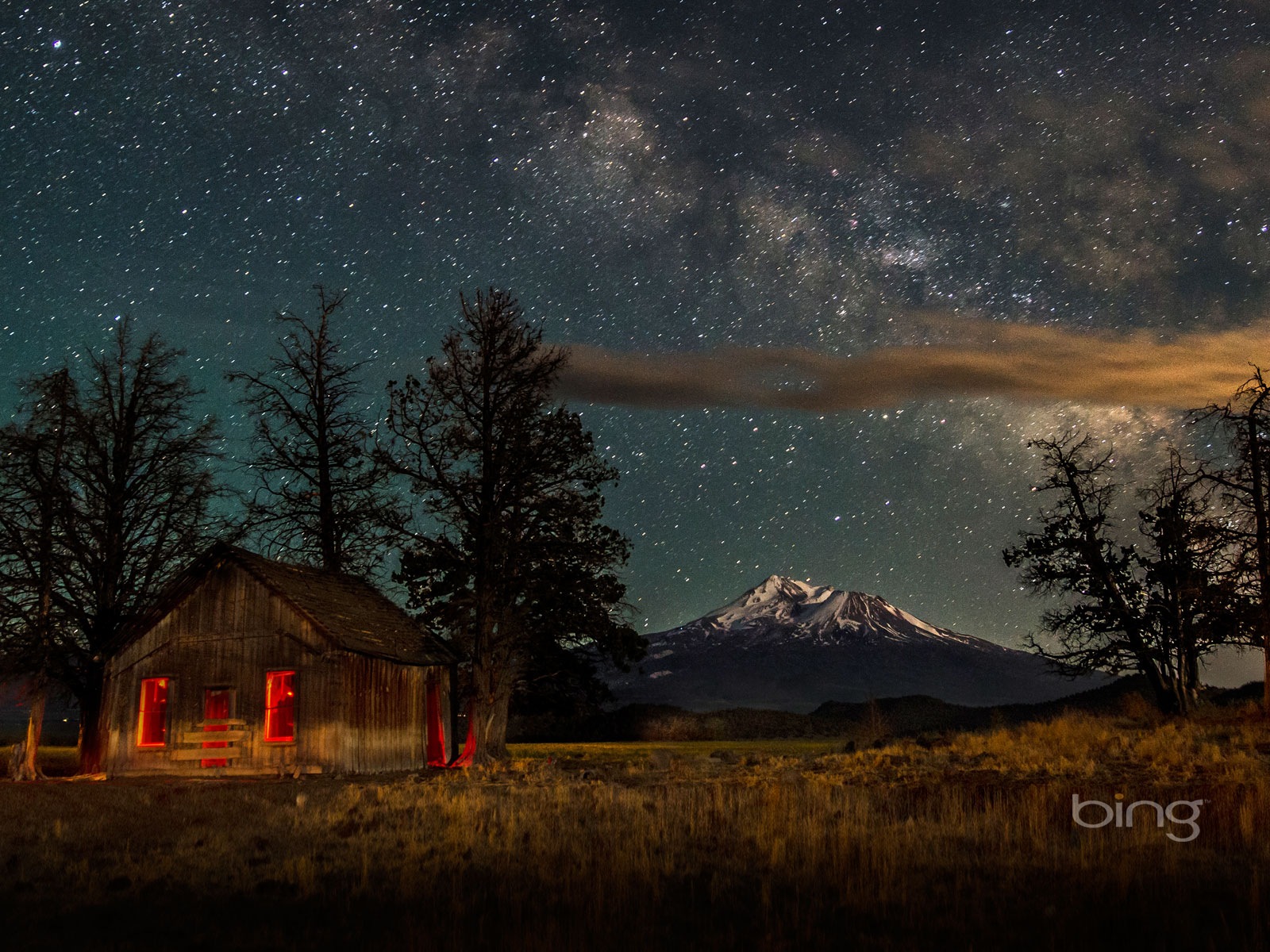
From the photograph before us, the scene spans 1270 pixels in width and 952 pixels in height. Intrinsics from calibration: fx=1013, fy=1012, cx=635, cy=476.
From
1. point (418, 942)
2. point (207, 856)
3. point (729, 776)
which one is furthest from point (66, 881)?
point (729, 776)

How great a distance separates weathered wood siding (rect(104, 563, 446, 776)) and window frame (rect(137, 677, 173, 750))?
8 cm

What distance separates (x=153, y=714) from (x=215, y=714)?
67.5 inches

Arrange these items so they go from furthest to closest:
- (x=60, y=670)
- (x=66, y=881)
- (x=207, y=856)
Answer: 1. (x=60, y=670)
2. (x=207, y=856)
3. (x=66, y=881)

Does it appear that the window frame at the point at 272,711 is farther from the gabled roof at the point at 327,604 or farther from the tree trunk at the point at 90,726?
the tree trunk at the point at 90,726

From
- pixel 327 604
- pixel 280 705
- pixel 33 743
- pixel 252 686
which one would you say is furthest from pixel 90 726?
pixel 327 604

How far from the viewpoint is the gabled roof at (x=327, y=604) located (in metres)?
26.9

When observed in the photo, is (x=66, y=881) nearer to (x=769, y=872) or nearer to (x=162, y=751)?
(x=769, y=872)

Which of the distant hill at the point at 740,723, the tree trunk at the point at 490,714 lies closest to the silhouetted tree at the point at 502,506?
the tree trunk at the point at 490,714

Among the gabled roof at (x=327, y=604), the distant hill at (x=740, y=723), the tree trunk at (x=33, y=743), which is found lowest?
the distant hill at (x=740, y=723)

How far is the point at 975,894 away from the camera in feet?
26.9

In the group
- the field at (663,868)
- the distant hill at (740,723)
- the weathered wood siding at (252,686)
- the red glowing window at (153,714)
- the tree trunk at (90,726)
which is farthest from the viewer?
the distant hill at (740,723)

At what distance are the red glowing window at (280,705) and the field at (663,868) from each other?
8730mm

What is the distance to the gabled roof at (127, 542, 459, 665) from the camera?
2691 centimetres

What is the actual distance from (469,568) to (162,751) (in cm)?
956
